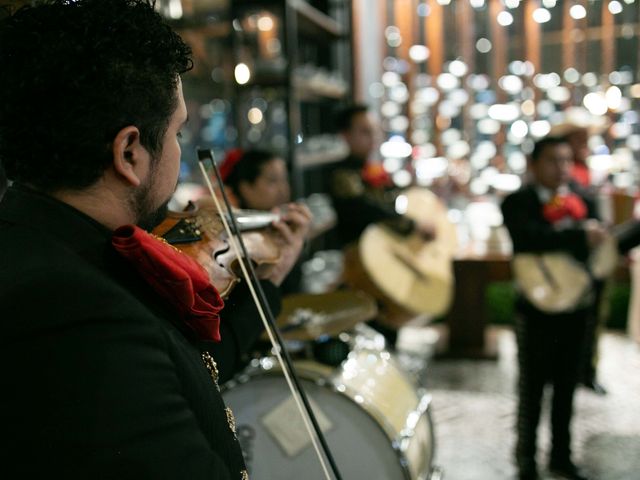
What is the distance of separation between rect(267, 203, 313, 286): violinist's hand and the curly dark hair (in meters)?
0.67

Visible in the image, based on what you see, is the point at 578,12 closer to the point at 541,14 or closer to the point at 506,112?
the point at 541,14

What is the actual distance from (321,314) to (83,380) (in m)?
1.25

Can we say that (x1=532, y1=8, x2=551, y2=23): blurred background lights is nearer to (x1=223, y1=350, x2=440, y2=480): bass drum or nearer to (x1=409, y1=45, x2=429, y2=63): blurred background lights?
(x1=409, y1=45, x2=429, y2=63): blurred background lights

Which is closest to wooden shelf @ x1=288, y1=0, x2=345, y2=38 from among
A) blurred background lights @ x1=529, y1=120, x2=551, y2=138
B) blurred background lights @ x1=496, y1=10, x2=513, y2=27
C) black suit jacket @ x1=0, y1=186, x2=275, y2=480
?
blurred background lights @ x1=496, y1=10, x2=513, y2=27

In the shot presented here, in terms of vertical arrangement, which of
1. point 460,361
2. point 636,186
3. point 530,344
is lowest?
point 460,361

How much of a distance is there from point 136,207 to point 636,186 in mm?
5237

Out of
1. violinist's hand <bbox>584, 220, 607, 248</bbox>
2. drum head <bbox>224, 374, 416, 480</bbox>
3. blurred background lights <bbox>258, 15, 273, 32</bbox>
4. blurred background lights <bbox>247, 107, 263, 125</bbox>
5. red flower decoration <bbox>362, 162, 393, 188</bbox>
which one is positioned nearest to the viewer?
drum head <bbox>224, 374, 416, 480</bbox>

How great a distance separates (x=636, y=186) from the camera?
5.18 meters

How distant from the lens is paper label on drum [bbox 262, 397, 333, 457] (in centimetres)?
157

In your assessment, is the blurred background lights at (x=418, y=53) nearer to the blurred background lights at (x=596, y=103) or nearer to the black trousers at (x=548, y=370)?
the blurred background lights at (x=596, y=103)

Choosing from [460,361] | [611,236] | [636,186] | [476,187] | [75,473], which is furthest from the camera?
[476,187]

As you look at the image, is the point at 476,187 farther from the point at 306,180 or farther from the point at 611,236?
the point at 611,236

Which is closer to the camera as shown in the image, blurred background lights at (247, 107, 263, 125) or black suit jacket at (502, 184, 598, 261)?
black suit jacket at (502, 184, 598, 261)

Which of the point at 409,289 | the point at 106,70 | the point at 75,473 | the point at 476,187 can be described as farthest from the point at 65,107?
the point at 476,187
